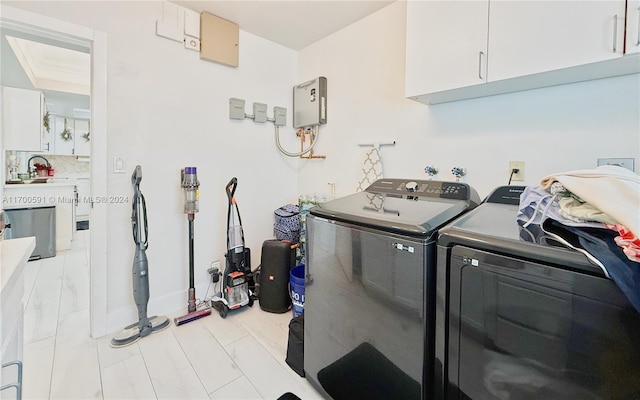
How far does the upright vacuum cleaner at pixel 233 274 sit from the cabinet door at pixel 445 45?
163 centimetres

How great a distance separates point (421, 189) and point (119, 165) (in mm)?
2114

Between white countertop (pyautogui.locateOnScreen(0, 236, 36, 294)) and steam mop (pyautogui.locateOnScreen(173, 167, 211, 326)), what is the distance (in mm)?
1091

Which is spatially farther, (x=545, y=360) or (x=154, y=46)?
(x=154, y=46)

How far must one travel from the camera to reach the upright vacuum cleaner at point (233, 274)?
7.79 ft

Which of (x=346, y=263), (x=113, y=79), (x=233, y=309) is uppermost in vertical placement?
(x=113, y=79)

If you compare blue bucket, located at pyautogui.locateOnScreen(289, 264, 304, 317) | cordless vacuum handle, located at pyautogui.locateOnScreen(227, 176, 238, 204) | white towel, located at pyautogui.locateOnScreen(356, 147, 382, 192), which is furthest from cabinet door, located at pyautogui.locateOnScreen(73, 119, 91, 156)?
white towel, located at pyautogui.locateOnScreen(356, 147, 382, 192)

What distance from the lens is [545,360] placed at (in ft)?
2.79

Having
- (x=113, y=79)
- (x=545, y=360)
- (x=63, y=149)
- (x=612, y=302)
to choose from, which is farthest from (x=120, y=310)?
(x=63, y=149)

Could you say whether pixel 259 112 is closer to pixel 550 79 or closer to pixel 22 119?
pixel 550 79

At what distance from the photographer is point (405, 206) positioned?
1.52 metres

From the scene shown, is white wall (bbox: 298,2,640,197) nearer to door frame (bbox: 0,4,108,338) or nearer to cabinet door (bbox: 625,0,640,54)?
cabinet door (bbox: 625,0,640,54)

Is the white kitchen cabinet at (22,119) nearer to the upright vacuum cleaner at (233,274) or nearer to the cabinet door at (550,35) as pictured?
the upright vacuum cleaner at (233,274)

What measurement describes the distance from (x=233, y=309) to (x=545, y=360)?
→ 2123 millimetres

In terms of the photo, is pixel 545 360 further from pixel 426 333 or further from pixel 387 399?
pixel 387 399
